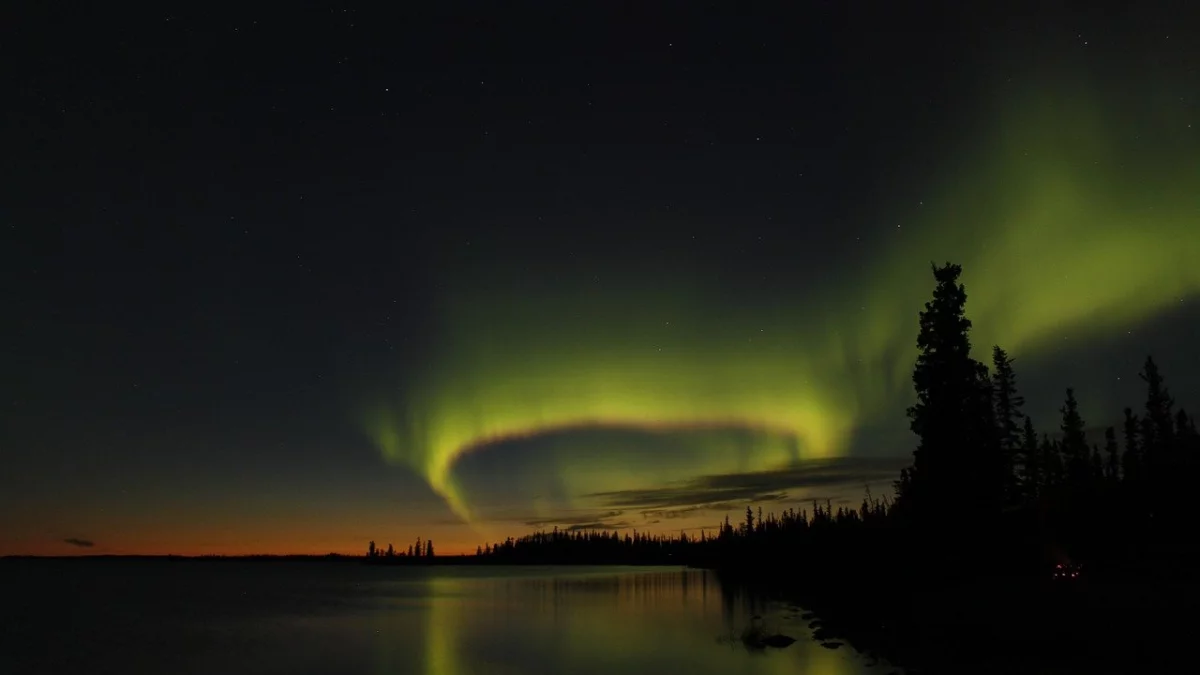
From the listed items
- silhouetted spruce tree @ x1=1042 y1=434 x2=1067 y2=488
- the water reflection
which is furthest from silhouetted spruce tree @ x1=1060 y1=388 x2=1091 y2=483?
the water reflection

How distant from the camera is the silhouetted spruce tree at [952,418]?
5244 cm

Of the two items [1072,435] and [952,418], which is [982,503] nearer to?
[952,418]

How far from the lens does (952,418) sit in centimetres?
5262

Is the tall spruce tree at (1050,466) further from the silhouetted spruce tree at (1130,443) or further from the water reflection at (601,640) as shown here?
the water reflection at (601,640)

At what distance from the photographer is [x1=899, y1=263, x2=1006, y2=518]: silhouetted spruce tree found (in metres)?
52.4

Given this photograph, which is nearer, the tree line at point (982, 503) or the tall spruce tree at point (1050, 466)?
the tree line at point (982, 503)

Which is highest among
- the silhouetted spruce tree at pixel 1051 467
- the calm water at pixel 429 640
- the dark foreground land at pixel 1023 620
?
the silhouetted spruce tree at pixel 1051 467

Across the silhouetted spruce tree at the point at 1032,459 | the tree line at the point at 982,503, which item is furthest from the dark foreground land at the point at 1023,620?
the silhouetted spruce tree at the point at 1032,459

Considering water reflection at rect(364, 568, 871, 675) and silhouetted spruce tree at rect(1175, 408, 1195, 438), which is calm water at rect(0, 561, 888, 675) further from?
silhouetted spruce tree at rect(1175, 408, 1195, 438)

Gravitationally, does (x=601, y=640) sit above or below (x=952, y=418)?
below

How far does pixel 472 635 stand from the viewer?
7131cm

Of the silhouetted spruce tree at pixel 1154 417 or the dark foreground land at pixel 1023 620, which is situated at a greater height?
the silhouetted spruce tree at pixel 1154 417

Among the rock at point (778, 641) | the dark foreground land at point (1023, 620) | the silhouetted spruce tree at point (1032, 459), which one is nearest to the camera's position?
the dark foreground land at point (1023, 620)

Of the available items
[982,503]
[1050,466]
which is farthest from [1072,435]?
[982,503]
